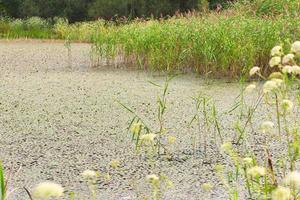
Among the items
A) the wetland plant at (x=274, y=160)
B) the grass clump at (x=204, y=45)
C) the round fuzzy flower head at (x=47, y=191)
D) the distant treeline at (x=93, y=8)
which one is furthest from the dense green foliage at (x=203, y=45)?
the distant treeline at (x=93, y=8)

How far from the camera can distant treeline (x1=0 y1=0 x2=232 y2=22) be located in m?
13.1

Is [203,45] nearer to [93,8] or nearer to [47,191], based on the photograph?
[47,191]

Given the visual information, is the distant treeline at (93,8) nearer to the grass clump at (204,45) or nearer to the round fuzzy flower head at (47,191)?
the grass clump at (204,45)

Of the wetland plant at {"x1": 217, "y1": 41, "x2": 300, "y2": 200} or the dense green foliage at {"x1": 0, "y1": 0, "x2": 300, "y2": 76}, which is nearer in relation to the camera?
the wetland plant at {"x1": 217, "y1": 41, "x2": 300, "y2": 200}

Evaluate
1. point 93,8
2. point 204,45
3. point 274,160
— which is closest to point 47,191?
point 274,160

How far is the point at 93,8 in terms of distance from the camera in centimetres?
1383

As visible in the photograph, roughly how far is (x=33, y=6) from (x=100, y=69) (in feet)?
33.8

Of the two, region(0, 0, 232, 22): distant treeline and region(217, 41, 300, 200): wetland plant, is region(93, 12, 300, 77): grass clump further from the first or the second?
region(0, 0, 232, 22): distant treeline

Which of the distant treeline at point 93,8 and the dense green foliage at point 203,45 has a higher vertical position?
the distant treeline at point 93,8

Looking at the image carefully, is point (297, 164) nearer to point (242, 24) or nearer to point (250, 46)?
point (250, 46)

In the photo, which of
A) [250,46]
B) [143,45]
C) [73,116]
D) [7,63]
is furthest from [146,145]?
[7,63]

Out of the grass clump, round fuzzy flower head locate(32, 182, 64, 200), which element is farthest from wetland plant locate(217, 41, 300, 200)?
the grass clump

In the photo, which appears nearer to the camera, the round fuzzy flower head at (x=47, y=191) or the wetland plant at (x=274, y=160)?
the round fuzzy flower head at (x=47, y=191)

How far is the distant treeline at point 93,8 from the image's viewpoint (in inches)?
515
